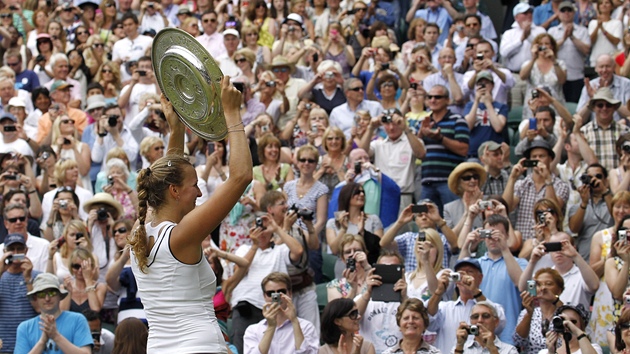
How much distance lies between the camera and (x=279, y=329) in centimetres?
924

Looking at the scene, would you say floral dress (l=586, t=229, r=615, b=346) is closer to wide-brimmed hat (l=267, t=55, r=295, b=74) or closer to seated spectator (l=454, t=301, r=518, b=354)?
seated spectator (l=454, t=301, r=518, b=354)

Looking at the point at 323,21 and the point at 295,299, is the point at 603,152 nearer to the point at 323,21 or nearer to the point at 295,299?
the point at 295,299

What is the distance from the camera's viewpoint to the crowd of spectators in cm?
918

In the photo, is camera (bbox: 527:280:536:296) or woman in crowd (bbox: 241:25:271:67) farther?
woman in crowd (bbox: 241:25:271:67)

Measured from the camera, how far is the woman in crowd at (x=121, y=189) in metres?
11.7

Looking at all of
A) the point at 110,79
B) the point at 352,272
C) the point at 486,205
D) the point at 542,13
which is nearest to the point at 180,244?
the point at 352,272

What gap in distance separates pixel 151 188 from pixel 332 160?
699 cm

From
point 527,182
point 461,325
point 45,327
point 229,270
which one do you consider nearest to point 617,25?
point 527,182

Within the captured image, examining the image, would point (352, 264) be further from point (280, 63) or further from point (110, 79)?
point (110, 79)

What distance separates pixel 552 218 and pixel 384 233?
1.69 meters

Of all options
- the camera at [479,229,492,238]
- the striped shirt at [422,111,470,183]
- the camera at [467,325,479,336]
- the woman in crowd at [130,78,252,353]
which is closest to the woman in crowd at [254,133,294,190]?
the striped shirt at [422,111,470,183]

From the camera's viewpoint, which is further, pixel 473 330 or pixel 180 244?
pixel 473 330

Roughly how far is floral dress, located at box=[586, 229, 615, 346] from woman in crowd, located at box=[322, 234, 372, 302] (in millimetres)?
1802

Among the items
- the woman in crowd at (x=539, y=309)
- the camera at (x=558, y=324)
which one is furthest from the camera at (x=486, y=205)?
the camera at (x=558, y=324)
